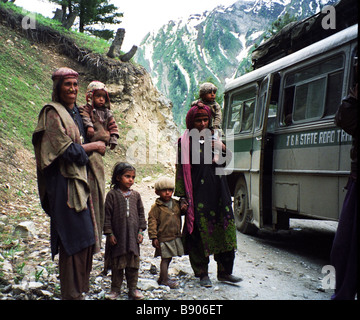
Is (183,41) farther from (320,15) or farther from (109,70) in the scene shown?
(320,15)

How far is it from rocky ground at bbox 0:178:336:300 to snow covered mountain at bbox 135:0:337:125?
94.6 meters

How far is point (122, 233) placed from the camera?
10.3ft

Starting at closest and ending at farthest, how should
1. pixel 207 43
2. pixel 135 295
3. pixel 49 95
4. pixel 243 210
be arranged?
1. pixel 135 295
2. pixel 243 210
3. pixel 49 95
4. pixel 207 43

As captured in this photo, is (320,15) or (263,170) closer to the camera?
(263,170)

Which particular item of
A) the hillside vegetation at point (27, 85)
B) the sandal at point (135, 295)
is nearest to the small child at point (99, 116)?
the sandal at point (135, 295)

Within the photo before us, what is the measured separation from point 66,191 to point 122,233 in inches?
27.8

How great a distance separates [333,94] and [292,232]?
3.61m

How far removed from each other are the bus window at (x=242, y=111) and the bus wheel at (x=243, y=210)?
104 centimetres

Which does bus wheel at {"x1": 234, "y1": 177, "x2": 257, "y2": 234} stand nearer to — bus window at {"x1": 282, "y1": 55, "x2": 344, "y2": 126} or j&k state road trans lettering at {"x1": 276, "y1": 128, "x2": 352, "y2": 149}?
j&k state road trans lettering at {"x1": 276, "y1": 128, "x2": 352, "y2": 149}

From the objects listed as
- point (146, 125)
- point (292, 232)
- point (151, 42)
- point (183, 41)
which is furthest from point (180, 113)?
point (292, 232)

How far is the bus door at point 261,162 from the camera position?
5.54 m

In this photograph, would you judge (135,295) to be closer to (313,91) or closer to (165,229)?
(165,229)

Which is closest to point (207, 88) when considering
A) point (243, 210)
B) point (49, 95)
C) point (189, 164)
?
point (189, 164)
